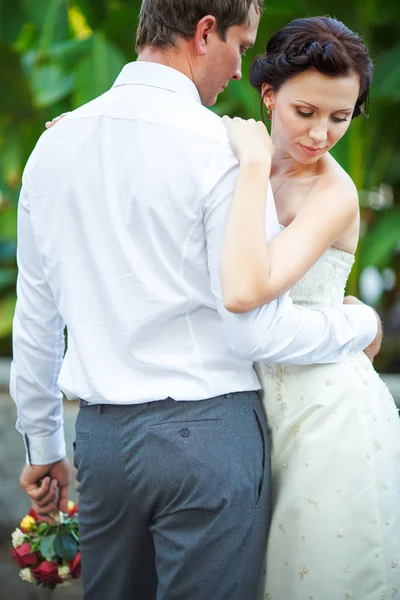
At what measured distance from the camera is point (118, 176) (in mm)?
1615

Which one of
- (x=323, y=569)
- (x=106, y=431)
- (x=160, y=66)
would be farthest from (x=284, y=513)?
(x=160, y=66)

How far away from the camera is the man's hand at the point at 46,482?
6.97 feet

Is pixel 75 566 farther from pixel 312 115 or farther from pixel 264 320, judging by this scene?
pixel 312 115

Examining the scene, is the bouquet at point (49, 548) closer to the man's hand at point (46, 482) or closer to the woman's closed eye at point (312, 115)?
the man's hand at point (46, 482)

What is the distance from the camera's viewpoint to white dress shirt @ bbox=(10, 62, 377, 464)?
5.19ft

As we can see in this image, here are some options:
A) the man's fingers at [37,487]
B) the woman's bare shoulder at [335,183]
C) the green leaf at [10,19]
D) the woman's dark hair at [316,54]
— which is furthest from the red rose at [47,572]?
the green leaf at [10,19]

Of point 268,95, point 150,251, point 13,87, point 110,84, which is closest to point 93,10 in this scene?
point 13,87

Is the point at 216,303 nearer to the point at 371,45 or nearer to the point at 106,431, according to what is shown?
the point at 106,431

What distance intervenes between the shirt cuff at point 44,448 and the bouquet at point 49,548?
0.84 ft

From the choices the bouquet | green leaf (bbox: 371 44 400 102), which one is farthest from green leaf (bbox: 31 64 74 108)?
the bouquet

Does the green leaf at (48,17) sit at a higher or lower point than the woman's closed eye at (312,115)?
lower

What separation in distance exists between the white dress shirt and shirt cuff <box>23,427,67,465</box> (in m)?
0.37

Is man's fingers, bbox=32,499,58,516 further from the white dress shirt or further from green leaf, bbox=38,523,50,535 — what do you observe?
the white dress shirt

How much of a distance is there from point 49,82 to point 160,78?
10.3ft
